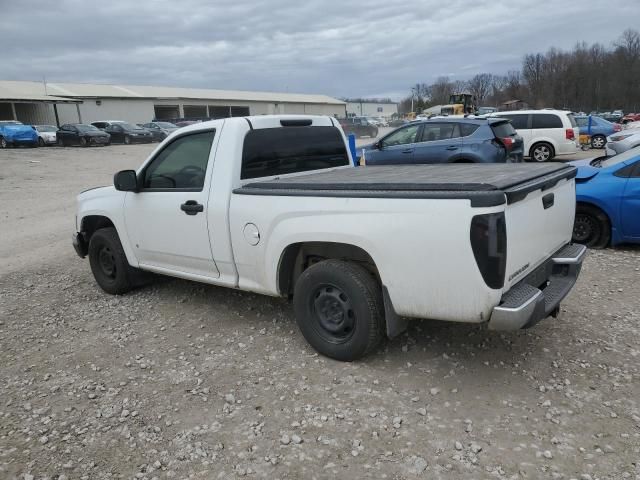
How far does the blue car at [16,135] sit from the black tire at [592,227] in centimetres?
3044

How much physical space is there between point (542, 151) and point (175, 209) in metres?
14.1

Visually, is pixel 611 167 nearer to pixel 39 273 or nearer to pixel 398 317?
pixel 398 317

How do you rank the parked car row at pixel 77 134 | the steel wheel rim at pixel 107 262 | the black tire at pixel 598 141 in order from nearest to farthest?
1. the steel wheel rim at pixel 107 262
2. the black tire at pixel 598 141
3. the parked car row at pixel 77 134

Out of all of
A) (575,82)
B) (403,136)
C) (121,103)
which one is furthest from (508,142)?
(575,82)

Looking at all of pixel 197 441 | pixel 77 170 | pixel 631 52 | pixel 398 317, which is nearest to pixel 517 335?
pixel 398 317

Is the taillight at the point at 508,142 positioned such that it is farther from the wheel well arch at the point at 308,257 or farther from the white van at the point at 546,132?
the wheel well arch at the point at 308,257

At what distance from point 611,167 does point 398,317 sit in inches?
176

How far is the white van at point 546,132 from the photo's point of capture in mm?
15516

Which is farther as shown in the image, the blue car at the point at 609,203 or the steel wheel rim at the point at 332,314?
the blue car at the point at 609,203

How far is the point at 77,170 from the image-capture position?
814 inches

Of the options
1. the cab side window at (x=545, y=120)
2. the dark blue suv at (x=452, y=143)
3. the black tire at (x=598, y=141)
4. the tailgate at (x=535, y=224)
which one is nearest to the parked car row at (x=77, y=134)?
the dark blue suv at (x=452, y=143)

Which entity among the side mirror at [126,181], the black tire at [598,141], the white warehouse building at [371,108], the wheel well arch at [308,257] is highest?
the white warehouse building at [371,108]

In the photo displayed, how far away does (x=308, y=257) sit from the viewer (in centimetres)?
404

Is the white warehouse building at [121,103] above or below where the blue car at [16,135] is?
above
